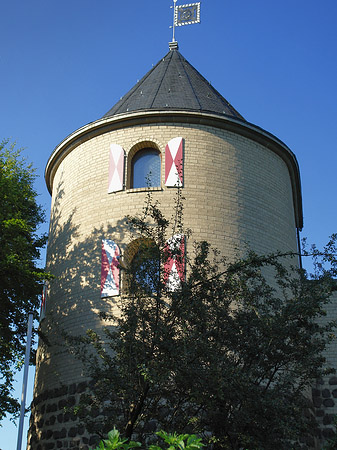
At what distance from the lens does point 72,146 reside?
59.5ft

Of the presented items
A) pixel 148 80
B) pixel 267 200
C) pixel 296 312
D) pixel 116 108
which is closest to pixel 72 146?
pixel 116 108

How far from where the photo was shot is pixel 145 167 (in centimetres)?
1683

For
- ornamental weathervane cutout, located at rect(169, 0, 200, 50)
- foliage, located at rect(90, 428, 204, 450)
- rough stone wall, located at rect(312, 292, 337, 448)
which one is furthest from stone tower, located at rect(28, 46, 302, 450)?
foliage, located at rect(90, 428, 204, 450)

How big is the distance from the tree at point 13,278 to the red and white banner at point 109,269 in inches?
62.3

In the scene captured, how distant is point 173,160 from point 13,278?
208 inches

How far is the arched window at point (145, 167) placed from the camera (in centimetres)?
1666

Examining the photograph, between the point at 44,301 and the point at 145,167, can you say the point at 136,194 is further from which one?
the point at 44,301

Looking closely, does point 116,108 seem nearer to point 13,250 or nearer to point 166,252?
point 13,250

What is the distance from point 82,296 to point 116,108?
21.2ft

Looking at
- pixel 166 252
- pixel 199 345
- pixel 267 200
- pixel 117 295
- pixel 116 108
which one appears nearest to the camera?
pixel 199 345

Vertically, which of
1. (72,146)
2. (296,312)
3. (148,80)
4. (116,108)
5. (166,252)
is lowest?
(296,312)

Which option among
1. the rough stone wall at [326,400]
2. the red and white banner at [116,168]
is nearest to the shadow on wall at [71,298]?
the red and white banner at [116,168]

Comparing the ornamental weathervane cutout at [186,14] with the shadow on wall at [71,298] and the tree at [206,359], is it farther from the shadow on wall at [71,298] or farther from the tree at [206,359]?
the tree at [206,359]

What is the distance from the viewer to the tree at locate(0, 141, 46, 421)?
14.5 m
